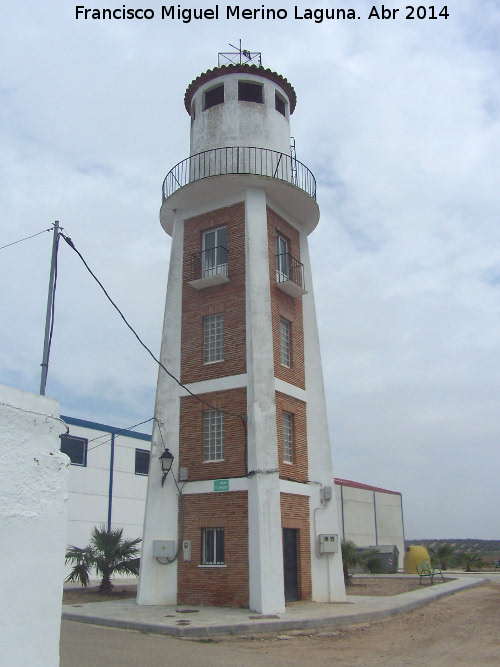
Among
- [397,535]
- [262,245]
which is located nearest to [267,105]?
[262,245]

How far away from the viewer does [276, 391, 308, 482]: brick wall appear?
19188 millimetres

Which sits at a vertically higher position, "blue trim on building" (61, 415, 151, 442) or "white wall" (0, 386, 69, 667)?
"blue trim on building" (61, 415, 151, 442)

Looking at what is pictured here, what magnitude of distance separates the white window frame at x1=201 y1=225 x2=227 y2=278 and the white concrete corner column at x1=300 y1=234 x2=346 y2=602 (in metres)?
→ 3.20

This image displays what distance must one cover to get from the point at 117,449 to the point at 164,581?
43.2 feet

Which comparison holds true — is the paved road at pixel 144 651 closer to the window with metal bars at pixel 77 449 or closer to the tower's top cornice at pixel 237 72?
the window with metal bars at pixel 77 449

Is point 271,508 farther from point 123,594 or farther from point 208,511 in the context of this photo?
point 123,594

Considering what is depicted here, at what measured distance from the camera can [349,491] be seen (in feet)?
145

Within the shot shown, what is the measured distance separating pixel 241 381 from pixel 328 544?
5655 mm

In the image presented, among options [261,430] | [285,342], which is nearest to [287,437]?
[261,430]

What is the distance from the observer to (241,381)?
19234mm

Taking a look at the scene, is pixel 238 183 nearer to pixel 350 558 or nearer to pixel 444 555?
pixel 350 558

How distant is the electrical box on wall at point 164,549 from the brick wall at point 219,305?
4.96 meters

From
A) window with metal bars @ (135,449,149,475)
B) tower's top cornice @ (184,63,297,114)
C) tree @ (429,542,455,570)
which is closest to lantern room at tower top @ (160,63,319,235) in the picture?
tower's top cornice @ (184,63,297,114)

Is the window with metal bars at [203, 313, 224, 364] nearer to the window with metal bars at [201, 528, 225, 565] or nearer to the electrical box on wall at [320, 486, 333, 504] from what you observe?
the window with metal bars at [201, 528, 225, 565]
